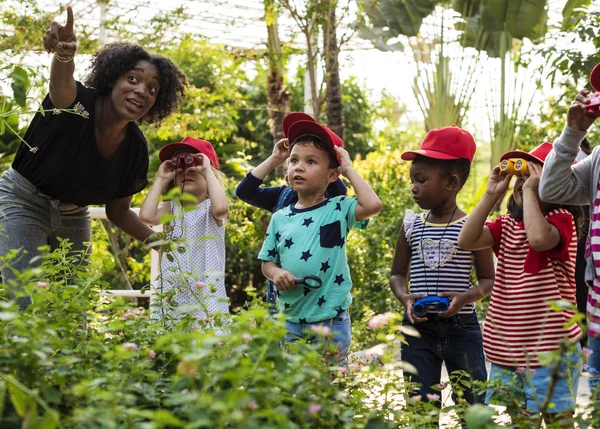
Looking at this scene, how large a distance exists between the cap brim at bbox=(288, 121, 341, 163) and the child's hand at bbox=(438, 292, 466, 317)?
0.72 m

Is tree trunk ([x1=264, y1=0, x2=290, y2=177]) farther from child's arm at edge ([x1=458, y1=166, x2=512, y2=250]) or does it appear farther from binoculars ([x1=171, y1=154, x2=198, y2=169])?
child's arm at edge ([x1=458, y1=166, x2=512, y2=250])

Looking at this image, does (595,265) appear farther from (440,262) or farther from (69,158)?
(69,158)

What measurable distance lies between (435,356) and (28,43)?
697 cm

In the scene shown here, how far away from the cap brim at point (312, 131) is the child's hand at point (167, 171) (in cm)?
65

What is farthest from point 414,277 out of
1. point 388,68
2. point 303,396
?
point 388,68

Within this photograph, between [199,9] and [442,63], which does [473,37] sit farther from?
[199,9]

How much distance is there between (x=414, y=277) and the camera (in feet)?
10.8

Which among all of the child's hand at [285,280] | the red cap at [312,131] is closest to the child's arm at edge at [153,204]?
the red cap at [312,131]

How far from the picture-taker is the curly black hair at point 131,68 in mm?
3455

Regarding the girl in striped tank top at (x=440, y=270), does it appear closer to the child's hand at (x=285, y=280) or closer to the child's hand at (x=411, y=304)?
the child's hand at (x=411, y=304)

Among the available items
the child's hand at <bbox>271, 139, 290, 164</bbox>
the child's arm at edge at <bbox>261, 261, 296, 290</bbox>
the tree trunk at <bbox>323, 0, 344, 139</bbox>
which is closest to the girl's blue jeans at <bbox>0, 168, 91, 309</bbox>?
the child's arm at edge at <bbox>261, 261, 296, 290</bbox>

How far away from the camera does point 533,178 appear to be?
2928 mm

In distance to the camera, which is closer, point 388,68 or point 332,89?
point 332,89

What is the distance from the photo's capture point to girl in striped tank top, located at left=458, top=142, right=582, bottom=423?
2.81 m
